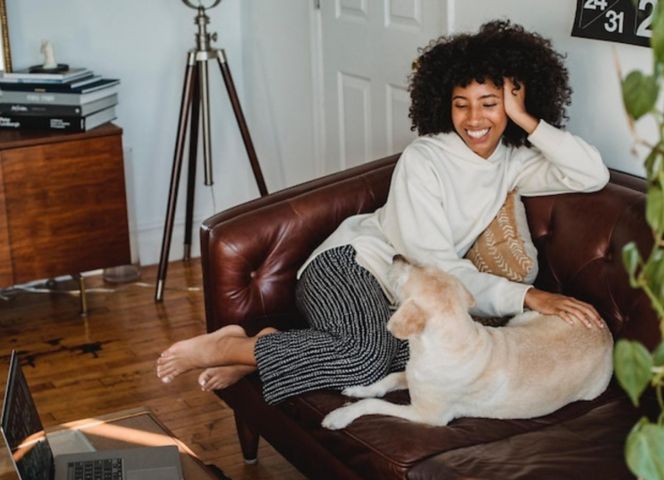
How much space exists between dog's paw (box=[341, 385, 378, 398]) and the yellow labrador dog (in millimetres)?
90

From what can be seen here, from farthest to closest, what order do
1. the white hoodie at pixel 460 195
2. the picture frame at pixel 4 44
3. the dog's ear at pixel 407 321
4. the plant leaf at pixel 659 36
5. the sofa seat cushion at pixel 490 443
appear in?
the picture frame at pixel 4 44
the white hoodie at pixel 460 195
the dog's ear at pixel 407 321
the sofa seat cushion at pixel 490 443
the plant leaf at pixel 659 36

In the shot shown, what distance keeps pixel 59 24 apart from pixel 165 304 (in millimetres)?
1138

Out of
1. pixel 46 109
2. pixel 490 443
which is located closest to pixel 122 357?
pixel 46 109

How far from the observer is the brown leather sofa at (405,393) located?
6.40ft

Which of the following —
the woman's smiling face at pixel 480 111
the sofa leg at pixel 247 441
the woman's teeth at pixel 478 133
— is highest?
the woman's smiling face at pixel 480 111

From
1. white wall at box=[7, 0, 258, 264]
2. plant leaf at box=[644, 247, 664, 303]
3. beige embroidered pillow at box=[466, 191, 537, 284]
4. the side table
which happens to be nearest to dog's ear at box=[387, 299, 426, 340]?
beige embroidered pillow at box=[466, 191, 537, 284]

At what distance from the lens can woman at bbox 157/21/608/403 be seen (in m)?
2.37

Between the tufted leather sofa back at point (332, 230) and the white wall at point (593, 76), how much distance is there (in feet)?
0.65

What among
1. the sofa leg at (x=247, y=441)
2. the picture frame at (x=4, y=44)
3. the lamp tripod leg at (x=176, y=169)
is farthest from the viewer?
the lamp tripod leg at (x=176, y=169)

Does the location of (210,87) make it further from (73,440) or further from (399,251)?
(73,440)

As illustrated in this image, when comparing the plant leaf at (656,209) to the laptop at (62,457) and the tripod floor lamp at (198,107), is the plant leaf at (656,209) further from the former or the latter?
the tripod floor lamp at (198,107)

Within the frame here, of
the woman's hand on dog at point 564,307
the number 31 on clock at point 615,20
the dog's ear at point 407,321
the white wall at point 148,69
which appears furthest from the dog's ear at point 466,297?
the white wall at point 148,69

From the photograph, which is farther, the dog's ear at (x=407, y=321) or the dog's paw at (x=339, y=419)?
the dog's paw at (x=339, y=419)

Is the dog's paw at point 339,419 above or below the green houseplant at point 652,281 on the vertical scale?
below
